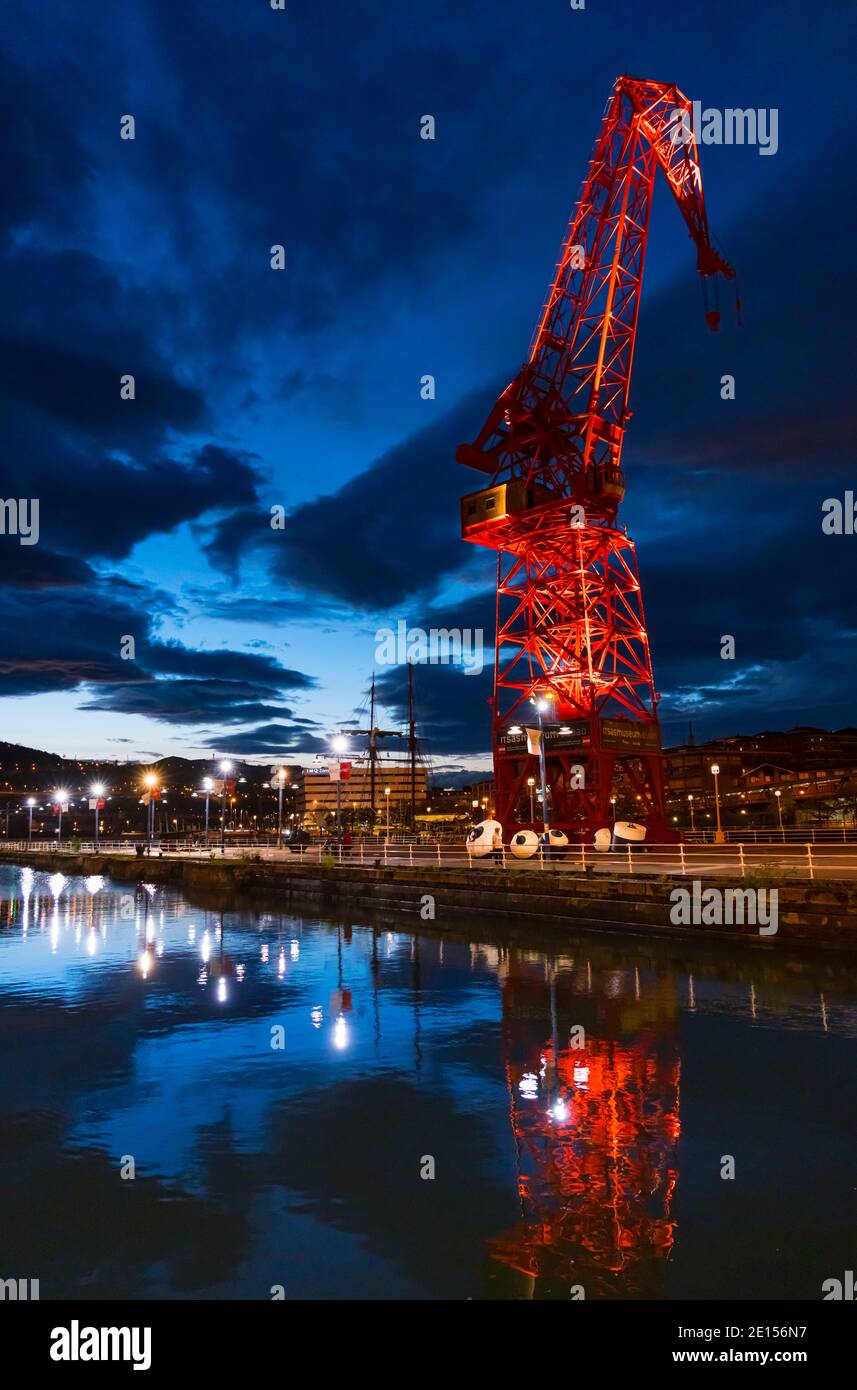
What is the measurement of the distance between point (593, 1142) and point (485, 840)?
28577 millimetres

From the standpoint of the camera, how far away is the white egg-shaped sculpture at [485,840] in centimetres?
3725

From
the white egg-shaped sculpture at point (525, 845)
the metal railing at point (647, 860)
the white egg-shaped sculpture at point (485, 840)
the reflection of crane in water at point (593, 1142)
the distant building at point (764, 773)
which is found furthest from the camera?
the distant building at point (764, 773)

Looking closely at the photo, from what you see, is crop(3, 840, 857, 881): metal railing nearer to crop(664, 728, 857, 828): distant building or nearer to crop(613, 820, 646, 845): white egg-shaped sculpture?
crop(613, 820, 646, 845): white egg-shaped sculpture

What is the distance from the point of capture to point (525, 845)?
3500 cm

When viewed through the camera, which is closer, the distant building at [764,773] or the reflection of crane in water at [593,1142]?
the reflection of crane in water at [593,1142]

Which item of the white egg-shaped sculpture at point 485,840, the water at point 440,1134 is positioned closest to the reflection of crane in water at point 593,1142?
the water at point 440,1134

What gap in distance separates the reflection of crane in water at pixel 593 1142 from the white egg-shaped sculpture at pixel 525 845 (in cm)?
1791

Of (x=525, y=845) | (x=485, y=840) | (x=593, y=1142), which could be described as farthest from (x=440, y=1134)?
(x=485, y=840)

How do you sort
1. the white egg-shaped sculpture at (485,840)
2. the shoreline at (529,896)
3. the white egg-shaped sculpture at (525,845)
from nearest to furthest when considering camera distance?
1. the shoreline at (529,896)
2. the white egg-shaped sculpture at (525,845)
3. the white egg-shaped sculpture at (485,840)

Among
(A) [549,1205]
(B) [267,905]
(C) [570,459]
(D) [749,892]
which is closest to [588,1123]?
(A) [549,1205]

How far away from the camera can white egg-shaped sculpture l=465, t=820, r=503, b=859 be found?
37.2 metres

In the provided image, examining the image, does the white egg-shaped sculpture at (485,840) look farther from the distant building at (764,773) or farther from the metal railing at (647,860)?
the distant building at (764,773)

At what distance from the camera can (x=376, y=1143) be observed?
9555 mm

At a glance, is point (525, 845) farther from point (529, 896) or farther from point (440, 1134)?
point (440, 1134)
